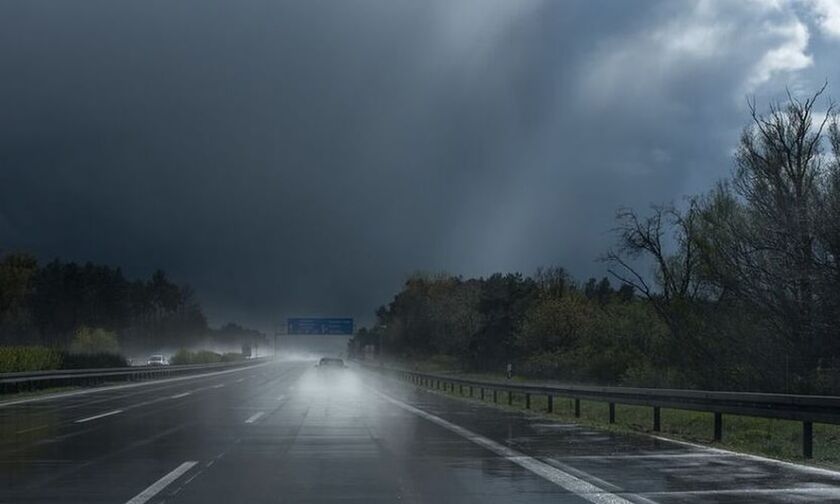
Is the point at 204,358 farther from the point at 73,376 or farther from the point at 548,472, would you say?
the point at 548,472

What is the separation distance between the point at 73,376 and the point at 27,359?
4816 millimetres

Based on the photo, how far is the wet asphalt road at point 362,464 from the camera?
36.3 ft

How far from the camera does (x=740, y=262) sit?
32969 millimetres

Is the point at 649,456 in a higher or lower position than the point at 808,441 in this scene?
lower

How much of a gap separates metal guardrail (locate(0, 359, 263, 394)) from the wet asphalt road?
13946 millimetres

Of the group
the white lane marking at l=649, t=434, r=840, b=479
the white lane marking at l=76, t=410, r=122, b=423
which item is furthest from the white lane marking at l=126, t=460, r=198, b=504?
the white lane marking at l=76, t=410, r=122, b=423

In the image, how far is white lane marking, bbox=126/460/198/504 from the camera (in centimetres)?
1059

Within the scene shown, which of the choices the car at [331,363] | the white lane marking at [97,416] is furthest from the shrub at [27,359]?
the car at [331,363]

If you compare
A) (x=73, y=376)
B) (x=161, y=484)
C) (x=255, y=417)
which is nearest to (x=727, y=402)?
(x=161, y=484)

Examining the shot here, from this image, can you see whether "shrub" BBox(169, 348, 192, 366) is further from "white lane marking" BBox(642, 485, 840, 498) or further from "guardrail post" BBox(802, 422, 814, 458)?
"white lane marking" BBox(642, 485, 840, 498)

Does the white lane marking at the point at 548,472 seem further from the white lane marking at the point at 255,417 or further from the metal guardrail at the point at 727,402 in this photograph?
the white lane marking at the point at 255,417

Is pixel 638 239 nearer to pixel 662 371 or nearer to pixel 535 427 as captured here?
pixel 662 371

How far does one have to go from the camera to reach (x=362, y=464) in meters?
14.1

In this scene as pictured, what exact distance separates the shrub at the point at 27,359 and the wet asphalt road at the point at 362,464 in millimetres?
22597
